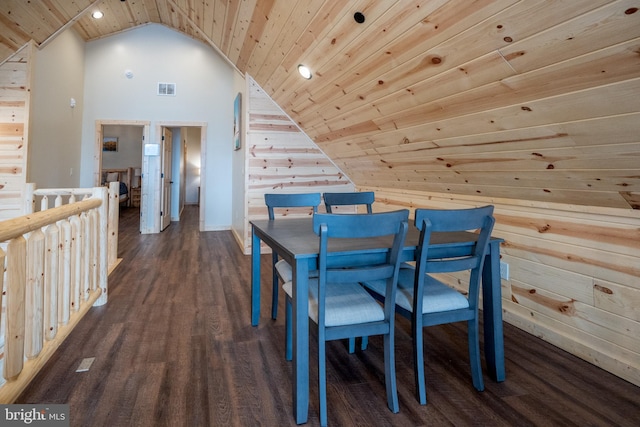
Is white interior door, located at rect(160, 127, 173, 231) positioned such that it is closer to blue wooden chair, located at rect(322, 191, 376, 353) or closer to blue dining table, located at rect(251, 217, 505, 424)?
blue wooden chair, located at rect(322, 191, 376, 353)

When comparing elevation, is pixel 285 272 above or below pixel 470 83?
below

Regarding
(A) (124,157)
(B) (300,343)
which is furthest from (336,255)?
(A) (124,157)

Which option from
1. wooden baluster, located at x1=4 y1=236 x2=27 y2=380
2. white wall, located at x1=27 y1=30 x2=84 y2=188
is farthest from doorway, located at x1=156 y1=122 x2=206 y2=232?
wooden baluster, located at x1=4 y1=236 x2=27 y2=380

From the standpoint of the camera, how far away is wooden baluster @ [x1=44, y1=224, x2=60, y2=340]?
174 cm

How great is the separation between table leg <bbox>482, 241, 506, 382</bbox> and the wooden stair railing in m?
2.00

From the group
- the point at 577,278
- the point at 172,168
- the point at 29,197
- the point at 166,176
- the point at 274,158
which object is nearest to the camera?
the point at 577,278

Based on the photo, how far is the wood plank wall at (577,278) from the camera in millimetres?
1653

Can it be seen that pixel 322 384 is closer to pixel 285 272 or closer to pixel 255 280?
pixel 285 272

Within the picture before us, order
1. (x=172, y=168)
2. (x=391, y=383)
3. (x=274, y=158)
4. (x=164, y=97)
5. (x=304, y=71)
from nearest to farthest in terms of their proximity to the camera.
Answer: (x=391, y=383)
(x=304, y=71)
(x=274, y=158)
(x=164, y=97)
(x=172, y=168)

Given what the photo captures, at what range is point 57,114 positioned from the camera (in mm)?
4570

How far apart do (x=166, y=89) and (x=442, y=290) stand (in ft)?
19.3

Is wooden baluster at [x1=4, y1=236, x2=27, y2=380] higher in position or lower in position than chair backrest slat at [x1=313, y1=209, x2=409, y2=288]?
lower

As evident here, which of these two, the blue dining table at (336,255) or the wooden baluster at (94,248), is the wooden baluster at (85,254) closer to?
the wooden baluster at (94,248)

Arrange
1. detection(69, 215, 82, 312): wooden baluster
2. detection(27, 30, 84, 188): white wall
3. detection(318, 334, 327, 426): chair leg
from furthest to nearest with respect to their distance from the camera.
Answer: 1. detection(27, 30, 84, 188): white wall
2. detection(69, 215, 82, 312): wooden baluster
3. detection(318, 334, 327, 426): chair leg
